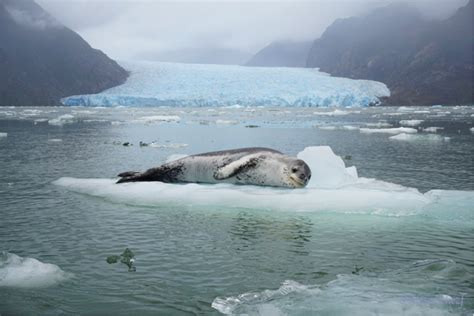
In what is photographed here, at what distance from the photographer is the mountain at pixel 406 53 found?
93.4 metres

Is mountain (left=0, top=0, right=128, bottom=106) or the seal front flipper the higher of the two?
mountain (left=0, top=0, right=128, bottom=106)

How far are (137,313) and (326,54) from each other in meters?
150

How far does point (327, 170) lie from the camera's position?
8766 millimetres

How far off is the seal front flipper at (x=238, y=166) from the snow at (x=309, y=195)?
265 millimetres

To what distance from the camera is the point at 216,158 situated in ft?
30.1

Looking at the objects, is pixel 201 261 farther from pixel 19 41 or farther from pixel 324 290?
pixel 19 41

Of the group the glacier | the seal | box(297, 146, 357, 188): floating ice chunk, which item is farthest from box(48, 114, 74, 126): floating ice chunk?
box(297, 146, 357, 188): floating ice chunk

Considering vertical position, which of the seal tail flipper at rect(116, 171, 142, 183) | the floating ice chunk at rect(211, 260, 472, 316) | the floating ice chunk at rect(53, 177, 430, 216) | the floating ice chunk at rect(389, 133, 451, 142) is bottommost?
the floating ice chunk at rect(211, 260, 472, 316)

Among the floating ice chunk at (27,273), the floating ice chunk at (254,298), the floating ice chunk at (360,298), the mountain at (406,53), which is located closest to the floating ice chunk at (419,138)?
the floating ice chunk at (360,298)

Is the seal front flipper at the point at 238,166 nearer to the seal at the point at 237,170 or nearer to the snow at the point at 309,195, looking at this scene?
the seal at the point at 237,170

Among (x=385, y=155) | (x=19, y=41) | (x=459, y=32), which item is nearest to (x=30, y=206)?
(x=385, y=155)

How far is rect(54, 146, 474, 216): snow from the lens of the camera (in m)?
7.05

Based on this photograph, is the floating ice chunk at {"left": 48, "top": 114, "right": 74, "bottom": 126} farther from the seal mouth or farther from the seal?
the seal mouth

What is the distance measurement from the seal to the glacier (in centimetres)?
4335
